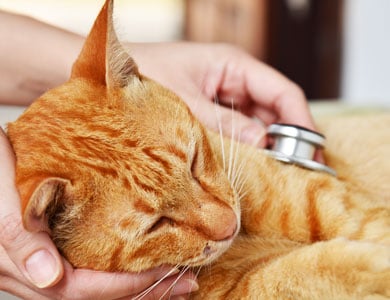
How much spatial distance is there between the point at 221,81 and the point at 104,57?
2.37ft

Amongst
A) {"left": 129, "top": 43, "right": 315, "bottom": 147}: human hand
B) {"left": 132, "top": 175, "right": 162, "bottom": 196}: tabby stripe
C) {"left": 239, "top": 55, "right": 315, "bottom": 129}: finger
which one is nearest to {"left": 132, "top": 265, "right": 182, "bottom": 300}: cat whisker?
{"left": 132, "top": 175, "right": 162, "bottom": 196}: tabby stripe

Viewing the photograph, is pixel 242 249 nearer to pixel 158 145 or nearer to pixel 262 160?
pixel 262 160

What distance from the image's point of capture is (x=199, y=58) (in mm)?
1764

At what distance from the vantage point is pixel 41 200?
0.91m

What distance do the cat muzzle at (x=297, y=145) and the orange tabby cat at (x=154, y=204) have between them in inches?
4.7

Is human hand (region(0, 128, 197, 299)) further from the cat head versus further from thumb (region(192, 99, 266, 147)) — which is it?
thumb (region(192, 99, 266, 147))

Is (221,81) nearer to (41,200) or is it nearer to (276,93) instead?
(276,93)

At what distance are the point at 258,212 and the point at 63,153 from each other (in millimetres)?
510

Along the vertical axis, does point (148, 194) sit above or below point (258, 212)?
above

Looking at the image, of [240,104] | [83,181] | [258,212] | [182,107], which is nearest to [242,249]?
[258,212]

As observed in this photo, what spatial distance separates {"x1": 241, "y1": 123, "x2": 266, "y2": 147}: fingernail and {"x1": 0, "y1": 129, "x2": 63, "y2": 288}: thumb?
2.33 feet

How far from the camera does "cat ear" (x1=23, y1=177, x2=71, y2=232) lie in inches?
35.1

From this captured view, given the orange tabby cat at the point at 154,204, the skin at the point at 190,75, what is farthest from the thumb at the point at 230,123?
the orange tabby cat at the point at 154,204

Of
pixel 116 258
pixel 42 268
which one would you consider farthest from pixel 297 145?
pixel 42 268
